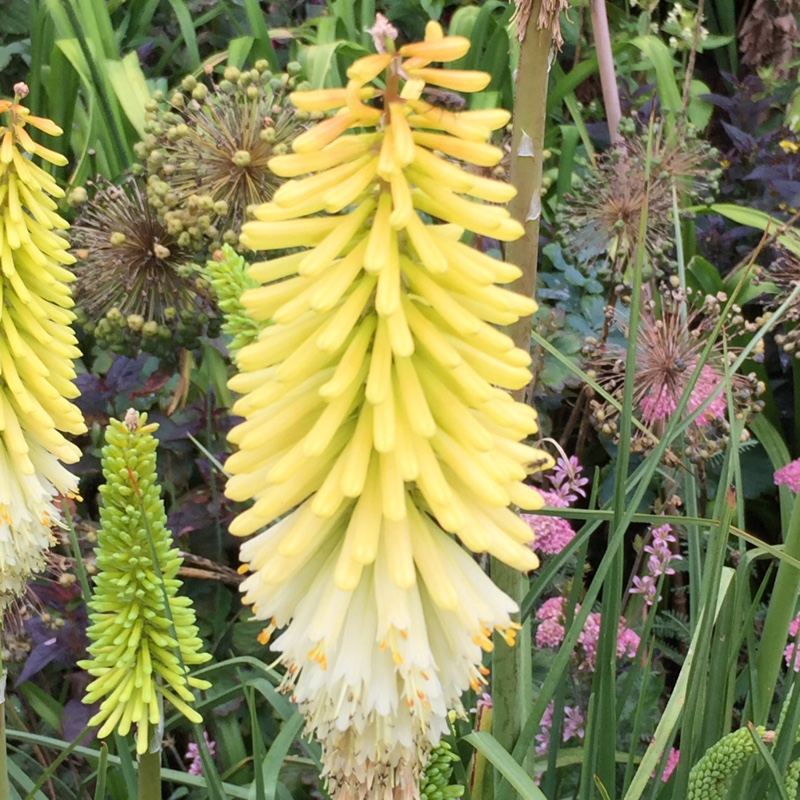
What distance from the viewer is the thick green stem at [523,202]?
5.86ft

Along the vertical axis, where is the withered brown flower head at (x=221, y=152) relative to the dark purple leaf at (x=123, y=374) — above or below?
above

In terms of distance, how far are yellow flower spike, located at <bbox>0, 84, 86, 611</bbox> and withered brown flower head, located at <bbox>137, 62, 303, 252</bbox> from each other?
1294 millimetres

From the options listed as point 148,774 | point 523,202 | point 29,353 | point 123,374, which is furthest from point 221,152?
point 148,774

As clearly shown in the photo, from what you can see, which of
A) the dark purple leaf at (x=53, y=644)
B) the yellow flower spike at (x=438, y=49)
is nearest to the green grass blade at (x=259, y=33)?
the dark purple leaf at (x=53, y=644)

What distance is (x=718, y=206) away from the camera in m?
4.23

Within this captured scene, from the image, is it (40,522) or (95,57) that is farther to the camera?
(95,57)

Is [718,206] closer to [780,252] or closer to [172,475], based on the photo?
[780,252]

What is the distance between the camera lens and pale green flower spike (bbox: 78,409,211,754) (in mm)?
1510

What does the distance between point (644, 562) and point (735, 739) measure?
6.50ft

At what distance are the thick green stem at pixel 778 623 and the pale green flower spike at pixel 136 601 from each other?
1.21 metres

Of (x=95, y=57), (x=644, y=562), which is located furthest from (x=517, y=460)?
(x=95, y=57)

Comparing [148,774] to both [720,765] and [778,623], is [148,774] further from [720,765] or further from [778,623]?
[778,623]

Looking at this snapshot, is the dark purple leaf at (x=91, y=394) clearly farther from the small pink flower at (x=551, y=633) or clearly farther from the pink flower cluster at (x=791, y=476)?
the pink flower cluster at (x=791, y=476)

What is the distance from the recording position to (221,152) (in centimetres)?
336
